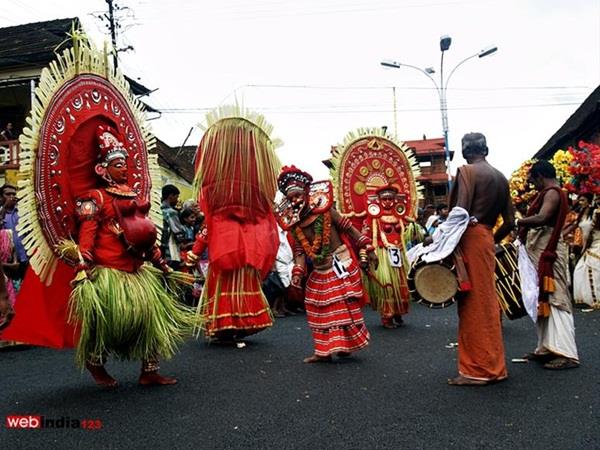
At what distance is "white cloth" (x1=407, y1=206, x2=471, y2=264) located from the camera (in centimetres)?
432

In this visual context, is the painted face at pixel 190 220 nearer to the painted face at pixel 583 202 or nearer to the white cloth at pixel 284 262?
the white cloth at pixel 284 262

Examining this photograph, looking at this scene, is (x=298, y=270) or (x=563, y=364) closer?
(x=563, y=364)

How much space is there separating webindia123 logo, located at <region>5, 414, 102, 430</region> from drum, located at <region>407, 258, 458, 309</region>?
→ 241cm

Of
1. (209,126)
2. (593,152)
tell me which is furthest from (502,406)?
(593,152)

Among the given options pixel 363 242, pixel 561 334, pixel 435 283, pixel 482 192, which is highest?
pixel 482 192

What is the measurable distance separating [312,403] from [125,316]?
Answer: 55.1 inches

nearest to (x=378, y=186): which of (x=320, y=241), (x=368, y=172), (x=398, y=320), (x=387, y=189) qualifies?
(x=387, y=189)

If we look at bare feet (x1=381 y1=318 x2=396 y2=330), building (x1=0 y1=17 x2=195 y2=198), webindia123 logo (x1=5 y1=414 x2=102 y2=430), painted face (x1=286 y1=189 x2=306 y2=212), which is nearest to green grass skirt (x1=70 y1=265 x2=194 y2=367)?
webindia123 logo (x1=5 y1=414 x2=102 y2=430)

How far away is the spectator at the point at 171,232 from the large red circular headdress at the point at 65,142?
10.4ft

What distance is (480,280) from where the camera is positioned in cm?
434

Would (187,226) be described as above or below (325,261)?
above

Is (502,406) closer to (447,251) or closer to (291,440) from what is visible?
(447,251)

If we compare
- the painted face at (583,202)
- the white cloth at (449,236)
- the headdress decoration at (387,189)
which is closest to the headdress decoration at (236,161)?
the headdress decoration at (387,189)

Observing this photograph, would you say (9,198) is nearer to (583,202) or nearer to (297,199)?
(297,199)
